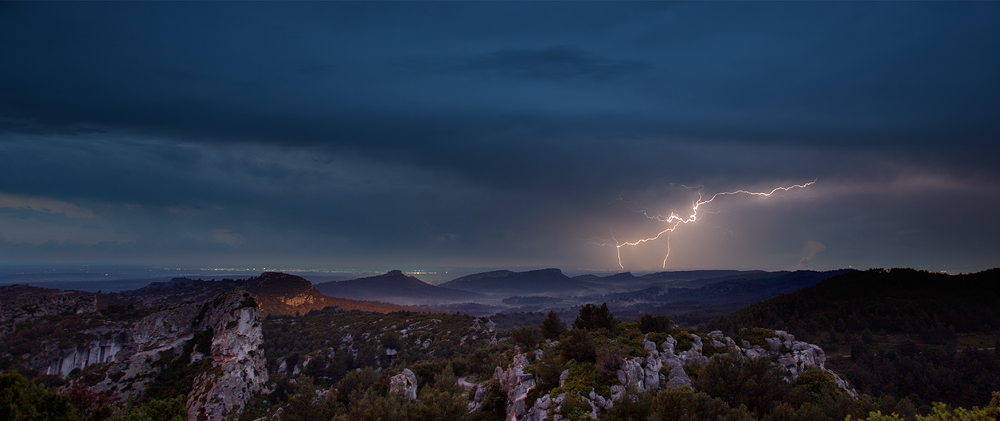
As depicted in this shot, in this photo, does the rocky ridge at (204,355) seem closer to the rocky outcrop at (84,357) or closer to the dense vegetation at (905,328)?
the rocky outcrop at (84,357)

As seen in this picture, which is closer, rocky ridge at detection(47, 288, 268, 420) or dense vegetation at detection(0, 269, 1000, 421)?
dense vegetation at detection(0, 269, 1000, 421)

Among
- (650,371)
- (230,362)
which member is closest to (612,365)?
(650,371)

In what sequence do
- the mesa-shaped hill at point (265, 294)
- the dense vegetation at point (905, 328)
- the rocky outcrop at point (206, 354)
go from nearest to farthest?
the rocky outcrop at point (206, 354)
the dense vegetation at point (905, 328)
the mesa-shaped hill at point (265, 294)

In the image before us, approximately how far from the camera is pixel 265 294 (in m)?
156

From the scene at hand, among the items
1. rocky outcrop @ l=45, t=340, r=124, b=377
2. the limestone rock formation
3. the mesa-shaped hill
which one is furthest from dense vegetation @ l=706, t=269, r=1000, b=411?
the mesa-shaped hill

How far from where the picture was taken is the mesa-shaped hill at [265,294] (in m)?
131

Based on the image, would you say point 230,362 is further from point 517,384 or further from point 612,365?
point 612,365

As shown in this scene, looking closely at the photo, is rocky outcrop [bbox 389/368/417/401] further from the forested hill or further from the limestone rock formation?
the forested hill

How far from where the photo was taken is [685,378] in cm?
2534

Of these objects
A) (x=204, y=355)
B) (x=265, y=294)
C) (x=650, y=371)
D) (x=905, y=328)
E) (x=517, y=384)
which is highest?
(x=650, y=371)

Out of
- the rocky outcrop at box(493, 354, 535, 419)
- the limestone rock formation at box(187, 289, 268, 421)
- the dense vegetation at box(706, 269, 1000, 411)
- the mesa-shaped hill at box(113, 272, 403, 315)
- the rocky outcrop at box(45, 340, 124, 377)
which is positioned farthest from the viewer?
the mesa-shaped hill at box(113, 272, 403, 315)

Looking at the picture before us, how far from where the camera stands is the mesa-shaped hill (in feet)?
431

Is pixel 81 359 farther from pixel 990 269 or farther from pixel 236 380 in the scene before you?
pixel 990 269

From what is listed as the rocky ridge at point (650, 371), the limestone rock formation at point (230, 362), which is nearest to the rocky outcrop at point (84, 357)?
the limestone rock formation at point (230, 362)
